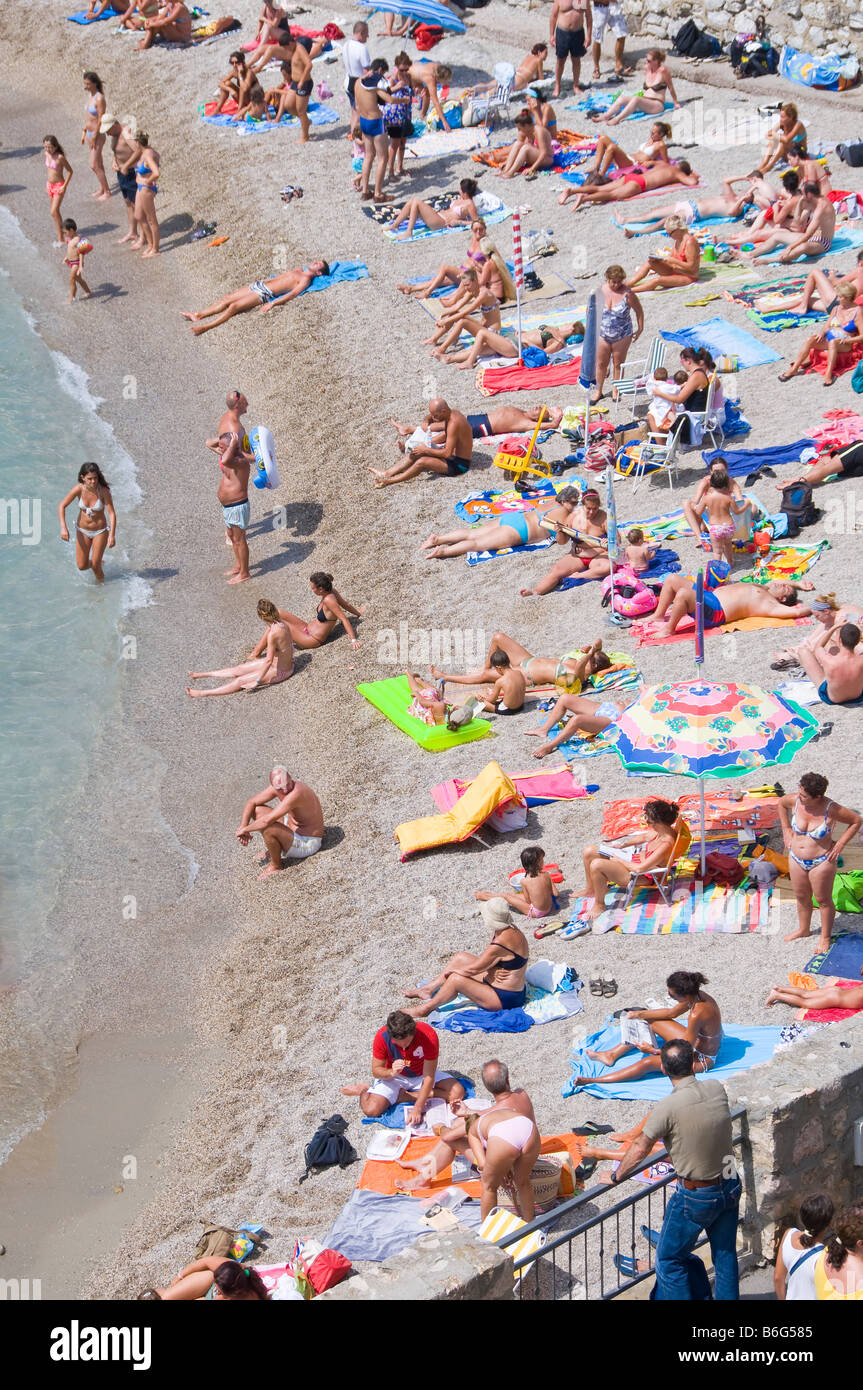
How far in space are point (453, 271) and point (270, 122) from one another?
656 centimetres

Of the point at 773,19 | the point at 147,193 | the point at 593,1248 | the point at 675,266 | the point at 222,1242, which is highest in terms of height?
the point at 773,19

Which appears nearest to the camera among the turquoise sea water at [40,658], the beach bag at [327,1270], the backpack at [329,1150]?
the beach bag at [327,1270]

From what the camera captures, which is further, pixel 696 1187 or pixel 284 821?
pixel 284 821

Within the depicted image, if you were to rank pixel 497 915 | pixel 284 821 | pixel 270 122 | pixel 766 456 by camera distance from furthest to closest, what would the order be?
pixel 270 122, pixel 766 456, pixel 284 821, pixel 497 915

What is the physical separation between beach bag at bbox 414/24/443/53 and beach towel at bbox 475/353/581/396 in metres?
9.44

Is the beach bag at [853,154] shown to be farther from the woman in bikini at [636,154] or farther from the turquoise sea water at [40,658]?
the turquoise sea water at [40,658]

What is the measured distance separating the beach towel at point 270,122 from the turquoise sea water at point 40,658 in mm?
4007

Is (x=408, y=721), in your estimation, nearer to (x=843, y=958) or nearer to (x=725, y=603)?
(x=725, y=603)

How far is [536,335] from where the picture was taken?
61.7ft

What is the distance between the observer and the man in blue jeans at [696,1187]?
22.8ft

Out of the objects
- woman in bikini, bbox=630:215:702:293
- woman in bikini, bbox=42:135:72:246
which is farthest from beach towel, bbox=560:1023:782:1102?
woman in bikini, bbox=42:135:72:246

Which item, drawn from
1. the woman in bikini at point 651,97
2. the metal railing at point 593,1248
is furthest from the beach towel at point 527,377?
the metal railing at point 593,1248

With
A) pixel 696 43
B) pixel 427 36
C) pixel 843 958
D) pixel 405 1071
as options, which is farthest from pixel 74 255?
pixel 843 958

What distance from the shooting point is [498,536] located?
15617 mm
